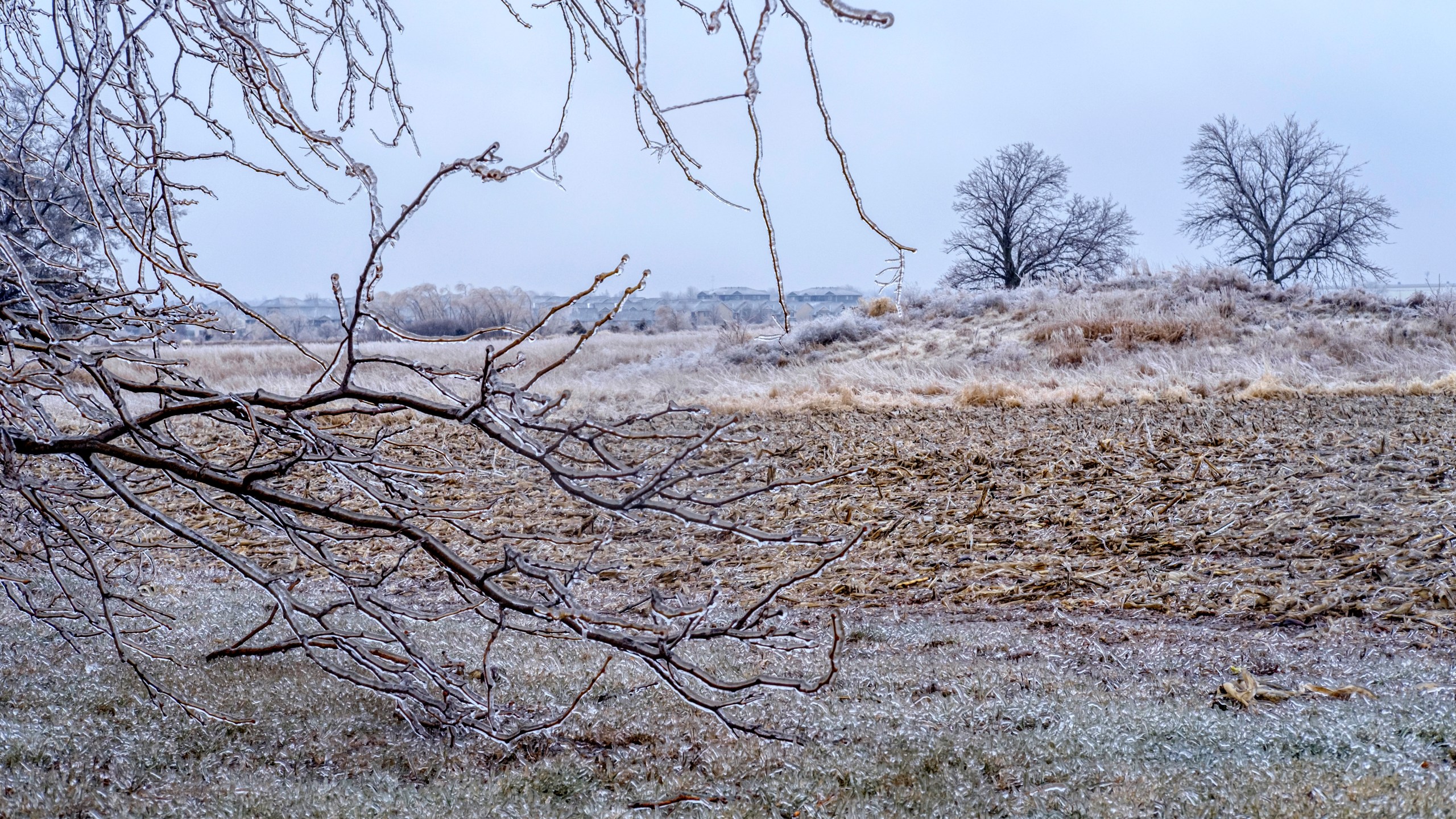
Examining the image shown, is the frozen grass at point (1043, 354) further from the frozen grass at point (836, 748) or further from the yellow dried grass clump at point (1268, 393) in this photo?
the frozen grass at point (836, 748)

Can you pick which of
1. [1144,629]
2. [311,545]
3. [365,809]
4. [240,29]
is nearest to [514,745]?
[365,809]

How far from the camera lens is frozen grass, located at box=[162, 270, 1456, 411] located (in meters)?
10.1

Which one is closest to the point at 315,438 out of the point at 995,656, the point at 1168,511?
the point at 995,656

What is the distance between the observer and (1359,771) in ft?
8.13

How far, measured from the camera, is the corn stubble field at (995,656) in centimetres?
243

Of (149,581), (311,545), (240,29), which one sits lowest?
(149,581)

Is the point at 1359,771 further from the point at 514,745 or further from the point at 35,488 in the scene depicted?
the point at 35,488

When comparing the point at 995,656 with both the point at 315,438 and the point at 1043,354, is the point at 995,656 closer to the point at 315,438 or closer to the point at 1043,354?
the point at 315,438

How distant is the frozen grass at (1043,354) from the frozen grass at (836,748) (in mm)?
6396

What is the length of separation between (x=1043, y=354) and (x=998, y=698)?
38.0ft

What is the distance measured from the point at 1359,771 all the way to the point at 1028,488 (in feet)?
13.5

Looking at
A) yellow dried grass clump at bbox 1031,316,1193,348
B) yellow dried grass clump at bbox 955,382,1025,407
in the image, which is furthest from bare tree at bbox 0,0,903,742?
yellow dried grass clump at bbox 1031,316,1193,348

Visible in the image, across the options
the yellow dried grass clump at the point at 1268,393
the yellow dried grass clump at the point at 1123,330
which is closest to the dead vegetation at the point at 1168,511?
the yellow dried grass clump at the point at 1268,393

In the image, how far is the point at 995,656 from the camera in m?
3.76
